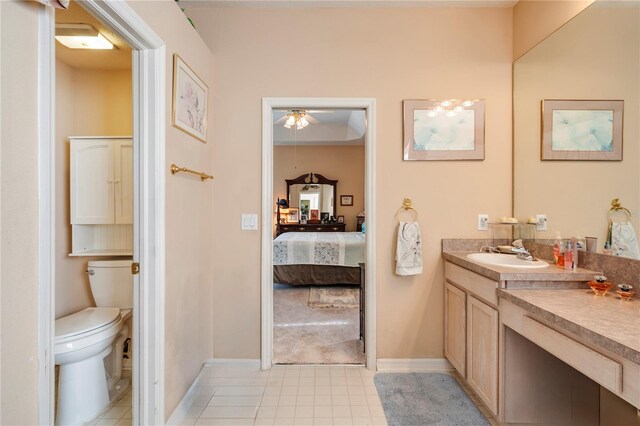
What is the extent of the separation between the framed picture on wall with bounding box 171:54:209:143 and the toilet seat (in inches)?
49.8

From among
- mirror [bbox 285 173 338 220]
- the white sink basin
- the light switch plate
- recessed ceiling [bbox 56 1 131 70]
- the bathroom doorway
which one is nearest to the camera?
recessed ceiling [bbox 56 1 131 70]

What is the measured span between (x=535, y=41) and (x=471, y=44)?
0.41 meters

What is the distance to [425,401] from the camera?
6.14 ft

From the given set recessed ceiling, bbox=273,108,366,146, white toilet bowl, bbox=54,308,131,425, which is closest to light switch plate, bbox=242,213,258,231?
white toilet bowl, bbox=54,308,131,425

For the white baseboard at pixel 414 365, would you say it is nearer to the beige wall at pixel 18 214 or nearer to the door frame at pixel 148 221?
Answer: the door frame at pixel 148 221

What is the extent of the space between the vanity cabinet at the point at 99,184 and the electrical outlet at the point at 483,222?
104 inches

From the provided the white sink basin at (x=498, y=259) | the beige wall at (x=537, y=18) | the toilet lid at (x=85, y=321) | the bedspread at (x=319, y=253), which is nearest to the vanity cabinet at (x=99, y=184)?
the toilet lid at (x=85, y=321)

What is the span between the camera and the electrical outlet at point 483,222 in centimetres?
225

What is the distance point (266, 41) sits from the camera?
2244 millimetres

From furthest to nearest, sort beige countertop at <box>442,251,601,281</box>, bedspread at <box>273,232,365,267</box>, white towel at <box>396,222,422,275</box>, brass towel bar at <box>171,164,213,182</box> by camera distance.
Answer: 1. bedspread at <box>273,232,365,267</box>
2. white towel at <box>396,222,422,275</box>
3. brass towel bar at <box>171,164,213,182</box>
4. beige countertop at <box>442,251,601,281</box>

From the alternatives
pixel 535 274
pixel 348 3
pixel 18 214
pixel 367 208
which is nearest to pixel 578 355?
pixel 535 274

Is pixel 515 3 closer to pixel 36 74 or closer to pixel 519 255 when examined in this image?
pixel 519 255

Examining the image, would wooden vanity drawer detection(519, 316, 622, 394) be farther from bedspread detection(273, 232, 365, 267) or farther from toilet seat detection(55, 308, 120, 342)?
bedspread detection(273, 232, 365, 267)

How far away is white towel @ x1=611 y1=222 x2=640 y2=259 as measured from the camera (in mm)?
1436
